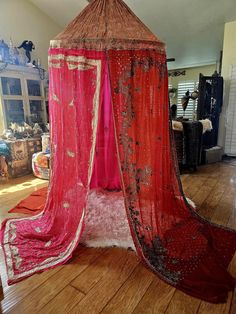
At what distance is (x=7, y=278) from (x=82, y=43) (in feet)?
5.77

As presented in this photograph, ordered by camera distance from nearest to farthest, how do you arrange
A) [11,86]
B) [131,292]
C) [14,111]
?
[131,292], [11,86], [14,111]

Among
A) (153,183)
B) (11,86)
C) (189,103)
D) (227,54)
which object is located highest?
(227,54)

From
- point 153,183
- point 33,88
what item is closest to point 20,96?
point 33,88

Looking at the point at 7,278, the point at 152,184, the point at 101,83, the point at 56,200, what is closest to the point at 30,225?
the point at 56,200

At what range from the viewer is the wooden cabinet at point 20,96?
12.0ft

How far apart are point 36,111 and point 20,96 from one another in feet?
1.48

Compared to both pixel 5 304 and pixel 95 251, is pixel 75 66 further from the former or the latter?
pixel 5 304

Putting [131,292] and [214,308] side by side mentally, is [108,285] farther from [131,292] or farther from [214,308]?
[214,308]

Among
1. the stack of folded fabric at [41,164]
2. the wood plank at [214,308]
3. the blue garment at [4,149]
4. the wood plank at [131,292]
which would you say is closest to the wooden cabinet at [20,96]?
the blue garment at [4,149]

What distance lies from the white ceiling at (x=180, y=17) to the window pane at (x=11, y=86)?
168 cm

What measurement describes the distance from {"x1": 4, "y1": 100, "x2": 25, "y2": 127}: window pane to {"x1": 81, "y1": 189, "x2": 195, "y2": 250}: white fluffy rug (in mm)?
2254

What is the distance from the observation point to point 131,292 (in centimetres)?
137

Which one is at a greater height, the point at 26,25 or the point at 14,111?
the point at 26,25

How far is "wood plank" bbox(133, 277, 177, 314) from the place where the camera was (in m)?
1.24
